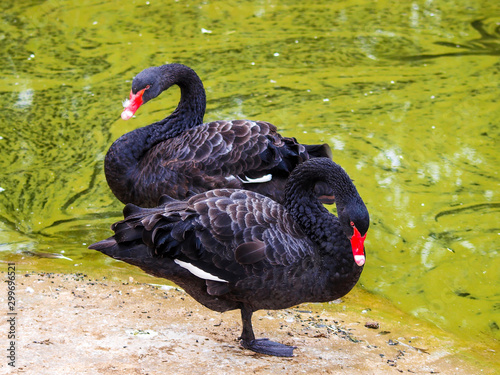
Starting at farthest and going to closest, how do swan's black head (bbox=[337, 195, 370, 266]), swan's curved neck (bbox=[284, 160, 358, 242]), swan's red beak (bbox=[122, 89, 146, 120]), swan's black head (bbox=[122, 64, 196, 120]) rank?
swan's black head (bbox=[122, 64, 196, 120])
swan's red beak (bbox=[122, 89, 146, 120])
swan's curved neck (bbox=[284, 160, 358, 242])
swan's black head (bbox=[337, 195, 370, 266])

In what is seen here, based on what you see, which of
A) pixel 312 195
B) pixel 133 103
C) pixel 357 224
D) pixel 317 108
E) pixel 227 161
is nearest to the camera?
pixel 357 224

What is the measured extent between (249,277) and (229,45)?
4.52 m

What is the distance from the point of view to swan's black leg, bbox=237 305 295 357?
3199 millimetres

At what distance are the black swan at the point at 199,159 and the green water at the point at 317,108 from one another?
49cm

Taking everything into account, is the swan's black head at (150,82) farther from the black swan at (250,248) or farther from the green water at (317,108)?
the black swan at (250,248)

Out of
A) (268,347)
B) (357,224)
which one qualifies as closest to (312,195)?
(357,224)

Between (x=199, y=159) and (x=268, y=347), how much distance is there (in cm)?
125

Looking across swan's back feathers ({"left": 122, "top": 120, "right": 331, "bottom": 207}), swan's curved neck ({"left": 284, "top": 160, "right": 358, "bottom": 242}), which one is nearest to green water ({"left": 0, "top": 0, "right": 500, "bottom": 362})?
swan's back feathers ({"left": 122, "top": 120, "right": 331, "bottom": 207})

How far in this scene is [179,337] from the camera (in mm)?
3248

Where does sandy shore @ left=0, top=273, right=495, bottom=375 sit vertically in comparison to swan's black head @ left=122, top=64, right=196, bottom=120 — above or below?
below

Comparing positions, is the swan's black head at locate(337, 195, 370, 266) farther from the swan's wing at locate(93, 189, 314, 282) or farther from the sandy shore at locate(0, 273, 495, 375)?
the sandy shore at locate(0, 273, 495, 375)

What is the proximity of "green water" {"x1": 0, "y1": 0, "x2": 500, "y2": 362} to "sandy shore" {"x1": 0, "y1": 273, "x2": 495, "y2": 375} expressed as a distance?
369 mm

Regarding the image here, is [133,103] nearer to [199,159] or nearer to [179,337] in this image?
[199,159]

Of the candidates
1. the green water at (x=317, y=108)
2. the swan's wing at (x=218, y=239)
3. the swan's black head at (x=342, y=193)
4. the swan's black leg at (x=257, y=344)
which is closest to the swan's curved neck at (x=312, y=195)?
the swan's black head at (x=342, y=193)
